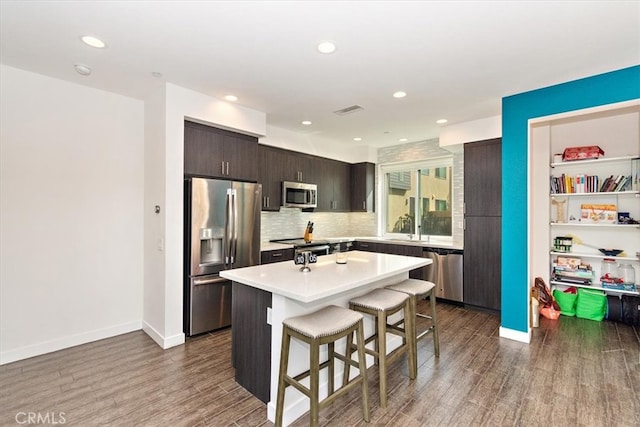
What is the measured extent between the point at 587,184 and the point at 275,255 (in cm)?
421

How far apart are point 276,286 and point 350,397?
1101 mm

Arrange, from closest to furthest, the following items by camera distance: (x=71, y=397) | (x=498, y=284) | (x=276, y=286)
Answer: (x=276, y=286)
(x=71, y=397)
(x=498, y=284)

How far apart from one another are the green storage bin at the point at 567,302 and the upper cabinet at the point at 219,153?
4.41m

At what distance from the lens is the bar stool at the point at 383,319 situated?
2.18 meters

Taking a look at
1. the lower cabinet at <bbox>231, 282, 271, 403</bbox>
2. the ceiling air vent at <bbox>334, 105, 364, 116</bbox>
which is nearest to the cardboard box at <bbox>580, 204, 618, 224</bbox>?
the ceiling air vent at <bbox>334, 105, 364, 116</bbox>

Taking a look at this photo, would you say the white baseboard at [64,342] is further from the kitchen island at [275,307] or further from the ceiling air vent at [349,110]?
the ceiling air vent at [349,110]

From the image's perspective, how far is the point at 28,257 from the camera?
2953mm

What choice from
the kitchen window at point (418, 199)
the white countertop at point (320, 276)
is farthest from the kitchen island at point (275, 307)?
the kitchen window at point (418, 199)

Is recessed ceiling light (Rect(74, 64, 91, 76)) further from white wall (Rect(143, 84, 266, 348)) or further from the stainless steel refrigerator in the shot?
the stainless steel refrigerator

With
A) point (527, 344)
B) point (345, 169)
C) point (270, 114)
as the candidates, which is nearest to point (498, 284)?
point (527, 344)

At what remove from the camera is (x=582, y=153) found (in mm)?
3941

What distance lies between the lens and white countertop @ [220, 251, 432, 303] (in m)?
1.91

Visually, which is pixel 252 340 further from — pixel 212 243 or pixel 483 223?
pixel 483 223

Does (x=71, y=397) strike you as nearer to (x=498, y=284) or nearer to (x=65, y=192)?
(x=65, y=192)
